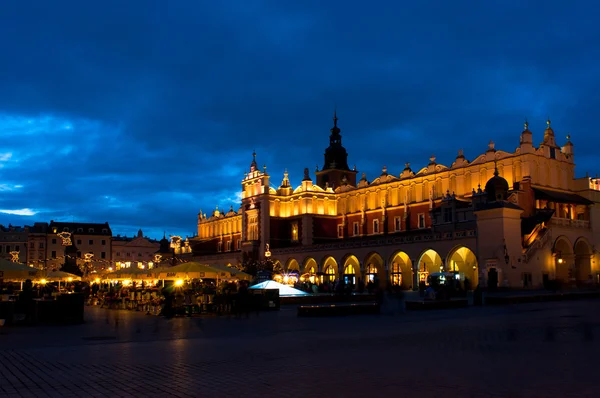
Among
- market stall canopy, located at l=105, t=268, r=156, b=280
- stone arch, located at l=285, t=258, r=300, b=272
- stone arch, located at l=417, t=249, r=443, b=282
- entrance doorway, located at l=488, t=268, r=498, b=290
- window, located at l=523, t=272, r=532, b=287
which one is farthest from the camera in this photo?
stone arch, located at l=285, t=258, r=300, b=272

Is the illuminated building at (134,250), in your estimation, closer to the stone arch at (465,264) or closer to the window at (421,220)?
the window at (421,220)

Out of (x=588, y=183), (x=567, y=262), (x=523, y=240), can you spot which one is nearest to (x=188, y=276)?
(x=523, y=240)

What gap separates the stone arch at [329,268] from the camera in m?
72.7

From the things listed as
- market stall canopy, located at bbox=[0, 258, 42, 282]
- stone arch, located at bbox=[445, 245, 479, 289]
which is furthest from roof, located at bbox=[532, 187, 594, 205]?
market stall canopy, located at bbox=[0, 258, 42, 282]

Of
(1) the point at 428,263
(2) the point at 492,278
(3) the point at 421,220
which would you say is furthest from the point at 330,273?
(2) the point at 492,278

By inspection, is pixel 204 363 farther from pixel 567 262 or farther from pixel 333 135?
pixel 333 135

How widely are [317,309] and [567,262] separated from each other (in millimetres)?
38611

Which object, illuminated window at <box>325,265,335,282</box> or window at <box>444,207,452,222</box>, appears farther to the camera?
illuminated window at <box>325,265,335,282</box>

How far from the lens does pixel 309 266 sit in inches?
3036

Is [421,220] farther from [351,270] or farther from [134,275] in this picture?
[134,275]

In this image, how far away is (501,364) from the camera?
11289 mm

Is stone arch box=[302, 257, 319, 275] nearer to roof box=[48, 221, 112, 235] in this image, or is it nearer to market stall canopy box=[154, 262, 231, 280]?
market stall canopy box=[154, 262, 231, 280]

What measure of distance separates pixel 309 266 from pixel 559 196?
30.7 m

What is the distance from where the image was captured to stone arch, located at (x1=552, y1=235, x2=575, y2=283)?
55.5 metres
